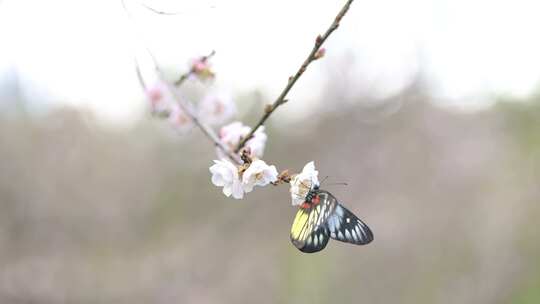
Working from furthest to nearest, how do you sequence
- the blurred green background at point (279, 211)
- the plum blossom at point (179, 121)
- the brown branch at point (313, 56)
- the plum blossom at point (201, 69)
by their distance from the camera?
1. the blurred green background at point (279, 211)
2. the plum blossom at point (179, 121)
3. the plum blossom at point (201, 69)
4. the brown branch at point (313, 56)

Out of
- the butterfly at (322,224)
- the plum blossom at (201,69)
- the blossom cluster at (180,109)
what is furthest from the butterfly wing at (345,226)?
the blossom cluster at (180,109)

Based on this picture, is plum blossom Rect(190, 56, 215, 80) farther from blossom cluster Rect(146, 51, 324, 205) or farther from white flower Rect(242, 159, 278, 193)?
white flower Rect(242, 159, 278, 193)

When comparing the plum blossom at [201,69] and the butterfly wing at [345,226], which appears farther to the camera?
the plum blossom at [201,69]

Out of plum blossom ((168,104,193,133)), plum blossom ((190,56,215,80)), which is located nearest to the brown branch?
plum blossom ((190,56,215,80))

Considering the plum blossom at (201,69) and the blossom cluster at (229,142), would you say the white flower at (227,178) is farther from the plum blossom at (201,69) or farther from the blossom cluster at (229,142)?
the plum blossom at (201,69)

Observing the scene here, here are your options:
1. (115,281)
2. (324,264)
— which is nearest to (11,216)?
(115,281)

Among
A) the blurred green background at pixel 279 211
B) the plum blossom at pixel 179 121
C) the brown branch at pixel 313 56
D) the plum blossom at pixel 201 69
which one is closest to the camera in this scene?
the brown branch at pixel 313 56

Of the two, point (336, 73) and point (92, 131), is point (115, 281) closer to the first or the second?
point (92, 131)
